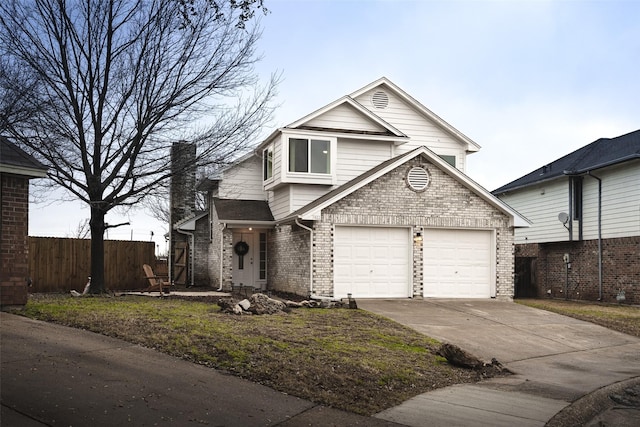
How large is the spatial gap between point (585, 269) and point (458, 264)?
8544 mm

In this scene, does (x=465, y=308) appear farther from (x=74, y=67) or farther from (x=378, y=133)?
(x=74, y=67)

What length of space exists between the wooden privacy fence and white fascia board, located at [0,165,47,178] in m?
8.76

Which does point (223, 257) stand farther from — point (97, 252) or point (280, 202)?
point (97, 252)

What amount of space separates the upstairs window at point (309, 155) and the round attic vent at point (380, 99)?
402cm

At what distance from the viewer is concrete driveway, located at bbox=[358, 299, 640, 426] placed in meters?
7.79

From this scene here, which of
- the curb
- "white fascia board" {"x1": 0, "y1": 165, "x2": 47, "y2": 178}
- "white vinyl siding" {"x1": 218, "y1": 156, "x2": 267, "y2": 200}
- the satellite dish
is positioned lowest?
the curb

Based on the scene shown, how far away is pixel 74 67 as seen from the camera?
55.1 feet

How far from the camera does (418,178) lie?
2009 centimetres

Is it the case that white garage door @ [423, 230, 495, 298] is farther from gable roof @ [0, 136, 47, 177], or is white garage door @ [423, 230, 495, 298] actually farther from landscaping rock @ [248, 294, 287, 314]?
gable roof @ [0, 136, 47, 177]

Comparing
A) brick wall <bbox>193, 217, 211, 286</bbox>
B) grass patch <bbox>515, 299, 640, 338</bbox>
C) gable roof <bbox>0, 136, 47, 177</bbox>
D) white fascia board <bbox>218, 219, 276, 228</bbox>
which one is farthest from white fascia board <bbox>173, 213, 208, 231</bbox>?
grass patch <bbox>515, 299, 640, 338</bbox>

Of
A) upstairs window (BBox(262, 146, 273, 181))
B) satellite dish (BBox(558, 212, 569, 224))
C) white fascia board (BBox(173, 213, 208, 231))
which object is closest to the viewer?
upstairs window (BBox(262, 146, 273, 181))

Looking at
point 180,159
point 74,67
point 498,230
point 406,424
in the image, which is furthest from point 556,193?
point 406,424

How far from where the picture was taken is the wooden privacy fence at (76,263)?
20422mm

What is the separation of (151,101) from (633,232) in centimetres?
1779
